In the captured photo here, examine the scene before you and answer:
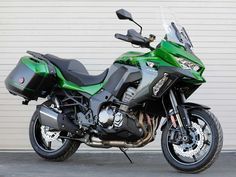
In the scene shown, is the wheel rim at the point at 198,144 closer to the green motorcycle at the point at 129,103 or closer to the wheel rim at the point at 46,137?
the green motorcycle at the point at 129,103

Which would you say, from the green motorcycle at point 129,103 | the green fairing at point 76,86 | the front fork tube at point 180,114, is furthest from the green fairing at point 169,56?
the green fairing at point 76,86

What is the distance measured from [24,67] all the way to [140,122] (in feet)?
5.21

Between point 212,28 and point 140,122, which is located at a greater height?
point 212,28

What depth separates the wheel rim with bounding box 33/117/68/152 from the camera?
313 inches

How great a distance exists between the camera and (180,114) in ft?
22.7

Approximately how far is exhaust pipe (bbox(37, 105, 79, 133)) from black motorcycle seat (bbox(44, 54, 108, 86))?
419 mm

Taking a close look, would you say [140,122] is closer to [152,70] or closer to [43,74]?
[152,70]

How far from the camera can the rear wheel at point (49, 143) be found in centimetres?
788

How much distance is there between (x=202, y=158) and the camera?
677 cm

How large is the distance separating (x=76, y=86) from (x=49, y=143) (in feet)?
2.80

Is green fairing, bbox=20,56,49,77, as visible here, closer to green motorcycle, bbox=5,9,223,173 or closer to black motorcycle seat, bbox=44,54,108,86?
green motorcycle, bbox=5,9,223,173

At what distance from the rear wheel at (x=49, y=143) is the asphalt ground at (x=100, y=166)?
96 mm

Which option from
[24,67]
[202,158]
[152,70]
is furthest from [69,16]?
[202,158]

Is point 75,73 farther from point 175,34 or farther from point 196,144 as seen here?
point 196,144
